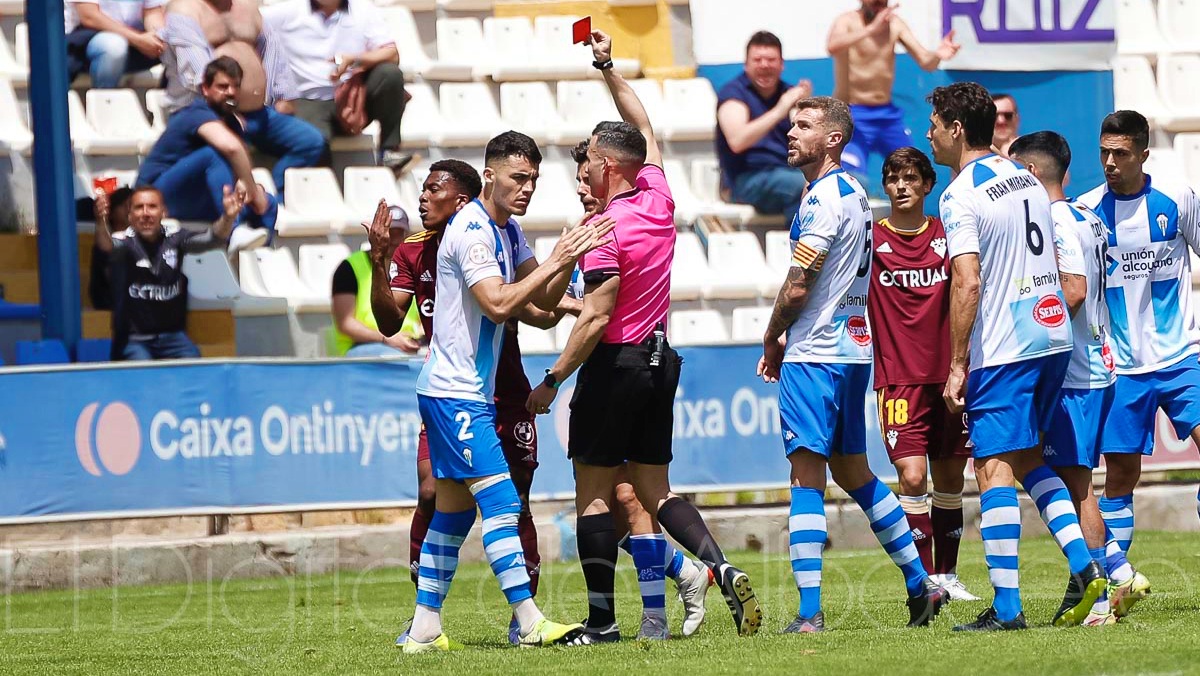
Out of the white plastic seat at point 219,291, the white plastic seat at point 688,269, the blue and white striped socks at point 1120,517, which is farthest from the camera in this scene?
the white plastic seat at point 688,269

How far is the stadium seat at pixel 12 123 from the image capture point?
15375 millimetres

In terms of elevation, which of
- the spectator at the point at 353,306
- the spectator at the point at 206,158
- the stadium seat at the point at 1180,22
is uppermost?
the stadium seat at the point at 1180,22

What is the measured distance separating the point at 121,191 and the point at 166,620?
5.38m

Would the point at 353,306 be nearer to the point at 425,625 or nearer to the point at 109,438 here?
the point at 109,438

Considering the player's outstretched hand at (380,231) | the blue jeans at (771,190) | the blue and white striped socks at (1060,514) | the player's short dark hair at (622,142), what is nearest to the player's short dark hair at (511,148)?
Answer: the player's short dark hair at (622,142)

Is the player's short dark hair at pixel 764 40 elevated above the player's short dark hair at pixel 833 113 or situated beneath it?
elevated above

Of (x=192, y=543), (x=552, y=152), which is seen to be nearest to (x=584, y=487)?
(x=192, y=543)

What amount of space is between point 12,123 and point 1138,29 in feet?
37.7

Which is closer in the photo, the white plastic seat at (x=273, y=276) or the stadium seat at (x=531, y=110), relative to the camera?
the white plastic seat at (x=273, y=276)

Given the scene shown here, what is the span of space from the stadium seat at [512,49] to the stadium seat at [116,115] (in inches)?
140

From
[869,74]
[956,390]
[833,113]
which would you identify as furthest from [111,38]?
[956,390]

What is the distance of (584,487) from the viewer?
7.47 m

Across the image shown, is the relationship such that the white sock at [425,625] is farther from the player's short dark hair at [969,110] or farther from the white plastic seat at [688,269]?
the white plastic seat at [688,269]

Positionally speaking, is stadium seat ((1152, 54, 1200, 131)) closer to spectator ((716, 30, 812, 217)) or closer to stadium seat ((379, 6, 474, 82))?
spectator ((716, 30, 812, 217))
